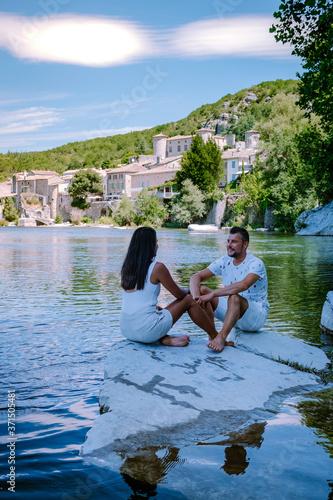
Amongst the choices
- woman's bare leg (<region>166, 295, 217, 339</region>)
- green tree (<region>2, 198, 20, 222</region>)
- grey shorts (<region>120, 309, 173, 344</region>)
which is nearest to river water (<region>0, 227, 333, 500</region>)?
grey shorts (<region>120, 309, 173, 344</region>)

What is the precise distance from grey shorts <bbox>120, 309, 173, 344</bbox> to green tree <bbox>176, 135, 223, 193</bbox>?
223 ft

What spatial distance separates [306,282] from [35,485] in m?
11.9

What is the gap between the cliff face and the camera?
41969 millimetres

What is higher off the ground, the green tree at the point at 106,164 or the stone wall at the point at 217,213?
the green tree at the point at 106,164

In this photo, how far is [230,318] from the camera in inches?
211

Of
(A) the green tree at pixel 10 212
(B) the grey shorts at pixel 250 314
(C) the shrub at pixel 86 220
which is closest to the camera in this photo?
(B) the grey shorts at pixel 250 314

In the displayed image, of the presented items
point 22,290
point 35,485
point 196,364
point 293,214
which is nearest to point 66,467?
point 35,485

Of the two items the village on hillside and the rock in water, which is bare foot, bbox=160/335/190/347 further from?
the village on hillside

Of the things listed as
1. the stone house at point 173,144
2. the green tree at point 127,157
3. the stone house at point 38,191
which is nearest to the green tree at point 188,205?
the stone house at point 38,191

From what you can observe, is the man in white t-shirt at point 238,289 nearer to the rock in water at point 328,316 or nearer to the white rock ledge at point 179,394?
the white rock ledge at point 179,394

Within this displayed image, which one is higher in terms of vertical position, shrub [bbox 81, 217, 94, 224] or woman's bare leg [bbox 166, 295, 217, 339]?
shrub [bbox 81, 217, 94, 224]

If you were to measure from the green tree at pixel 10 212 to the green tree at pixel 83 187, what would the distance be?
1047 cm

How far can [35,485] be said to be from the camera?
3264mm

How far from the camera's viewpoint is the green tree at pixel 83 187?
94.2 meters
